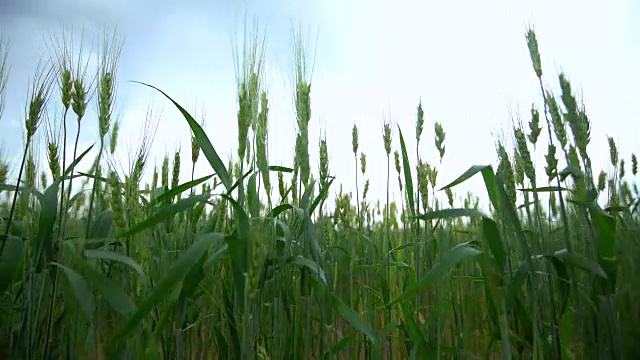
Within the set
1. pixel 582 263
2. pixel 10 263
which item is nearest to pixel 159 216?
pixel 10 263

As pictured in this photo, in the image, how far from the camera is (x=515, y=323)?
1.53m

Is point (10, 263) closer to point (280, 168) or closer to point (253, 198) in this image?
point (253, 198)

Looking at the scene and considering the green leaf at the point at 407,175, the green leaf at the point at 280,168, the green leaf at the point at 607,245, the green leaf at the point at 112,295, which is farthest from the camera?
the green leaf at the point at 280,168

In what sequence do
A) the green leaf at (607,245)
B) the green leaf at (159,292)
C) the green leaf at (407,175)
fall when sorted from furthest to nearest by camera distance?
the green leaf at (407,175) → the green leaf at (607,245) → the green leaf at (159,292)

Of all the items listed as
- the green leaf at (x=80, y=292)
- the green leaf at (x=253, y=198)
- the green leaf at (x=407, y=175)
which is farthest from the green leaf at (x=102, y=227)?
the green leaf at (x=407, y=175)

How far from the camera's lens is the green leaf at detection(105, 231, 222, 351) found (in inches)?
37.9

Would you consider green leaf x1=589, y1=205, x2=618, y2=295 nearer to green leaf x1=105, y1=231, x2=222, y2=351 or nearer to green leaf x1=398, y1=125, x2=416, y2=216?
green leaf x1=398, y1=125, x2=416, y2=216

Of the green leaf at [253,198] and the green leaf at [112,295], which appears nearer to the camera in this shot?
the green leaf at [112,295]

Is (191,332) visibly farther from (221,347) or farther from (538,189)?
(538,189)

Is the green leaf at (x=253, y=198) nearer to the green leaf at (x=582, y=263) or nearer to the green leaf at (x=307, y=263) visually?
the green leaf at (x=307, y=263)

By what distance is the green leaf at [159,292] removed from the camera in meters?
0.96

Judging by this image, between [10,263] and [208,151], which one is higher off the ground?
[208,151]

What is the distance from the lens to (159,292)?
98 centimetres

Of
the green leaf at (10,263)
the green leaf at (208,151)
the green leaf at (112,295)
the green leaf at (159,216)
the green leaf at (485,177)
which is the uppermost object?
the green leaf at (208,151)
